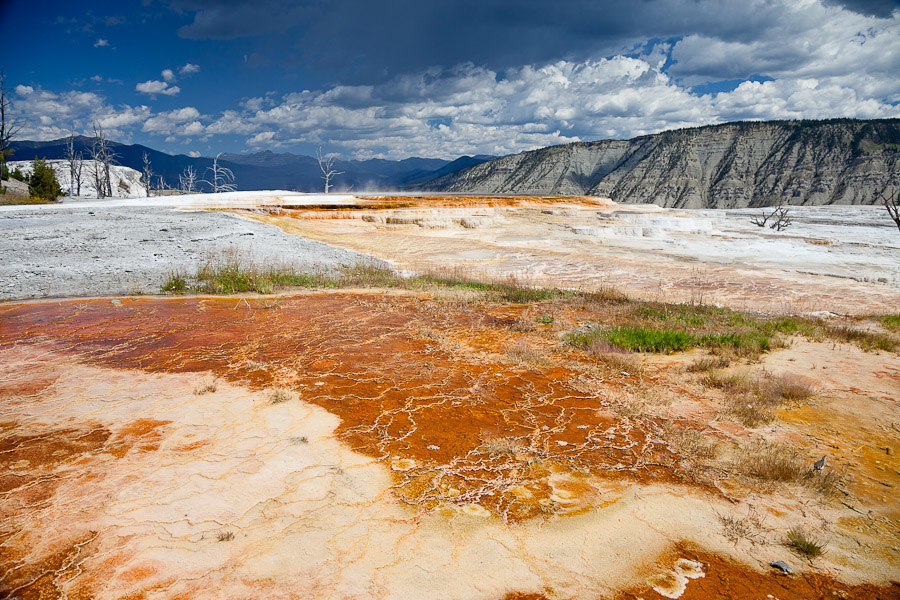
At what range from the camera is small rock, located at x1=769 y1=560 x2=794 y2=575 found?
8.50ft

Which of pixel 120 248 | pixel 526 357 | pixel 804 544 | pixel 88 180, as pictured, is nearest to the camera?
pixel 804 544

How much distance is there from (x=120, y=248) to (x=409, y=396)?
34.6 feet

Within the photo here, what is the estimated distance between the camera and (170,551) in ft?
8.91

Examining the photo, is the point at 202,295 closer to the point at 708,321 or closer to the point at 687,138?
the point at 708,321

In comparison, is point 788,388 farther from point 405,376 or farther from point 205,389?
point 205,389

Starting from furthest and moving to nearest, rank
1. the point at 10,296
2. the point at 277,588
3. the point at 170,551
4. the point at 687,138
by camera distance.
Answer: the point at 687,138 → the point at 10,296 → the point at 170,551 → the point at 277,588

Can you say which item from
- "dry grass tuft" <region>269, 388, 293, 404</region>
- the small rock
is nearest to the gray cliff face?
"dry grass tuft" <region>269, 388, 293, 404</region>

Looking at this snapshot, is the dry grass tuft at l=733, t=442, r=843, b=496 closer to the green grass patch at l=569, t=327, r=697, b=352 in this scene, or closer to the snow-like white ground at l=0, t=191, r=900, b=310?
the green grass patch at l=569, t=327, r=697, b=352

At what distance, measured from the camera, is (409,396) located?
16.1 feet

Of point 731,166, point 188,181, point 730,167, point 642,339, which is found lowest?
point 642,339

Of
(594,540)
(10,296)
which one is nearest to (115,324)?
(10,296)

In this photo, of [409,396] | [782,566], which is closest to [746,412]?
[782,566]

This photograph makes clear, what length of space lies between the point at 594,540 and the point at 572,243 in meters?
16.8

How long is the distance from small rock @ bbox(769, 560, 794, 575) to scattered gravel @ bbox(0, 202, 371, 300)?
1081 cm
